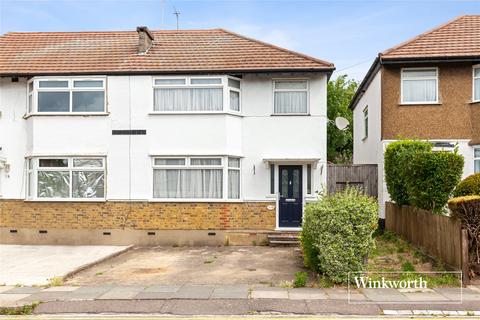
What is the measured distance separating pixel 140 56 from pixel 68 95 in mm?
2762

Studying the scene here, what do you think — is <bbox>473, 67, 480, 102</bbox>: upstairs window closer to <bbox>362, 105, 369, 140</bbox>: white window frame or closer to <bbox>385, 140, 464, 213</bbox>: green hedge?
<bbox>385, 140, 464, 213</bbox>: green hedge

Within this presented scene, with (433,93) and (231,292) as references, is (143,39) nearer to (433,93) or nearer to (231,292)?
(433,93)

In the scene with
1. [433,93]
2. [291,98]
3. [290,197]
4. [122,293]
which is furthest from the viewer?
[433,93]

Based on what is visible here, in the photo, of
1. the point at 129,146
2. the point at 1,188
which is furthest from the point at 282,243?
the point at 1,188

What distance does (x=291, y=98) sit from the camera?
1684 centimetres

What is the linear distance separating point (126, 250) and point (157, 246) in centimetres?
127

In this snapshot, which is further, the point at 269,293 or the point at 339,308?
the point at 269,293

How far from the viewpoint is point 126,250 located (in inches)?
597

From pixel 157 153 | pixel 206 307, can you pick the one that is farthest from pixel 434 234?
pixel 157 153

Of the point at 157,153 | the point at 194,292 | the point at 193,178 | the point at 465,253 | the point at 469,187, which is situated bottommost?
the point at 194,292

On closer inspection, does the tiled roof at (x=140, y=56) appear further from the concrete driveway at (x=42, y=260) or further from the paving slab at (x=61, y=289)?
the paving slab at (x=61, y=289)

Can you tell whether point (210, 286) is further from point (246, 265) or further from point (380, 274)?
point (380, 274)

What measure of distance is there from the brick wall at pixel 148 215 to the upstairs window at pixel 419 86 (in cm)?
602

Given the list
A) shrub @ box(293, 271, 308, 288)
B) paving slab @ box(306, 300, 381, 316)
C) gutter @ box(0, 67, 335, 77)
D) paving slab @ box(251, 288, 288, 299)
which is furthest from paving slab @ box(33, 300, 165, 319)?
gutter @ box(0, 67, 335, 77)
